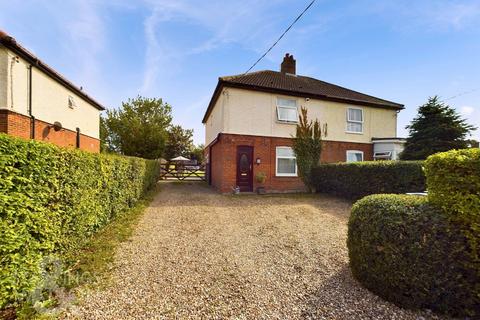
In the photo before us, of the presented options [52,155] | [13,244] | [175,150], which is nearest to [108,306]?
[13,244]

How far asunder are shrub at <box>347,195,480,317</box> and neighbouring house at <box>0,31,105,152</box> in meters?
12.0

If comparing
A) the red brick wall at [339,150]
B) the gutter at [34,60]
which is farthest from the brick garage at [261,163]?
the gutter at [34,60]

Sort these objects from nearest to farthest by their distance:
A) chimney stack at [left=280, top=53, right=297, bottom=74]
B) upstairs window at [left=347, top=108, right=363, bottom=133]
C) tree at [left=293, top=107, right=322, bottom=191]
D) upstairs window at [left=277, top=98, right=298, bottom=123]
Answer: tree at [left=293, top=107, right=322, bottom=191]
upstairs window at [left=277, top=98, right=298, bottom=123]
upstairs window at [left=347, top=108, right=363, bottom=133]
chimney stack at [left=280, top=53, right=297, bottom=74]

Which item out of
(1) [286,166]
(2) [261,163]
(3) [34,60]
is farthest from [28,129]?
(1) [286,166]

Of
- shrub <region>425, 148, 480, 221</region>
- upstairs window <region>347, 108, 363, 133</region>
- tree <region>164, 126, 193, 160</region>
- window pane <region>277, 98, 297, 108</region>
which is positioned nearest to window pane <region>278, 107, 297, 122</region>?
window pane <region>277, 98, 297, 108</region>

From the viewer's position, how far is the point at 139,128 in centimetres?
2000

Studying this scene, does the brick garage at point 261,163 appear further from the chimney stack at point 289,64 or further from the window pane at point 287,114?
the chimney stack at point 289,64

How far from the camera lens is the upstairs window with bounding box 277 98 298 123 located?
12.7 m

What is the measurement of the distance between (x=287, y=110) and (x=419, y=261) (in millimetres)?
11048

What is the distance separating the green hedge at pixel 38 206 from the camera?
237 centimetres

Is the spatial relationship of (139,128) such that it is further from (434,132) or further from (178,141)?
(434,132)

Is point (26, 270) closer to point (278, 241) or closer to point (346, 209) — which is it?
point (278, 241)

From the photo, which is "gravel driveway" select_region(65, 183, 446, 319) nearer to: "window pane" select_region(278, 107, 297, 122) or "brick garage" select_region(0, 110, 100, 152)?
"brick garage" select_region(0, 110, 100, 152)

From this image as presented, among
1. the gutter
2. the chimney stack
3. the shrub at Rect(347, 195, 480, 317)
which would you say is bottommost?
the shrub at Rect(347, 195, 480, 317)
